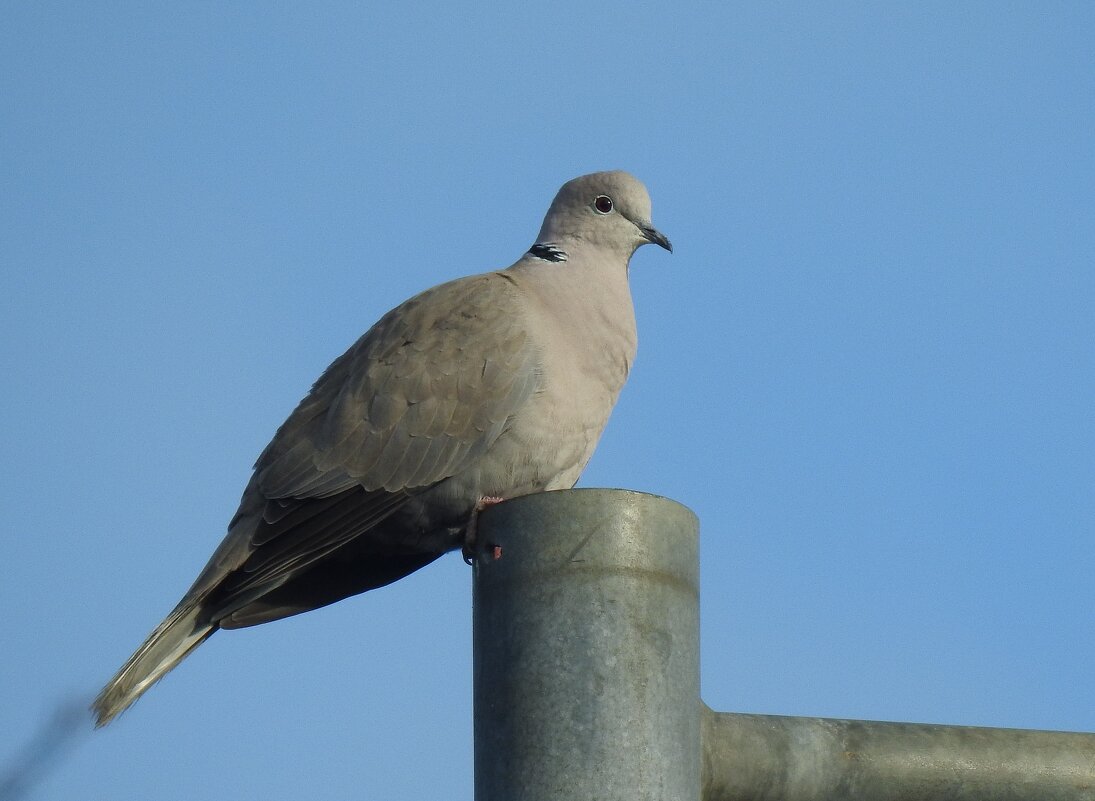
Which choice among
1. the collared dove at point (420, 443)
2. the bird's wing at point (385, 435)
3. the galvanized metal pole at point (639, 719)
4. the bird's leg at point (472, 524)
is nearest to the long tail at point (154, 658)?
the collared dove at point (420, 443)

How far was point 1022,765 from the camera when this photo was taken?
2609mm

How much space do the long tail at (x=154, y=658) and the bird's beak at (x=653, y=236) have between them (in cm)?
252

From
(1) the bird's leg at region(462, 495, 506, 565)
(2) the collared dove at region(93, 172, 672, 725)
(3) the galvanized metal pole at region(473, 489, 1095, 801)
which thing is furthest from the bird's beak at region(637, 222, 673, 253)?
(3) the galvanized metal pole at region(473, 489, 1095, 801)

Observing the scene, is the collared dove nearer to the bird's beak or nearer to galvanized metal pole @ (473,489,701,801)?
the bird's beak

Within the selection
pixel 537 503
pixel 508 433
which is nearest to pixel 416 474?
pixel 508 433

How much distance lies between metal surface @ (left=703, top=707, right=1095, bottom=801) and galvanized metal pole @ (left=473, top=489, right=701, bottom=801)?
0.18 meters

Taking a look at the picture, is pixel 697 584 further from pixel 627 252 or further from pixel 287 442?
pixel 627 252

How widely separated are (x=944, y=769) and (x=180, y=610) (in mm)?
3077

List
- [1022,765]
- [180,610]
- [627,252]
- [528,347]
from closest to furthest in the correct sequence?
[1022,765] < [180,610] < [528,347] < [627,252]

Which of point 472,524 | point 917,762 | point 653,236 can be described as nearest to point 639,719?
point 917,762

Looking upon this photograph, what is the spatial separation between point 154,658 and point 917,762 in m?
2.88

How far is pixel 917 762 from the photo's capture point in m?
2.60

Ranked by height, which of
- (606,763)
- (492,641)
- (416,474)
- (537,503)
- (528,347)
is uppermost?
(528,347)

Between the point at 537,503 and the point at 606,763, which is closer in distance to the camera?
the point at 606,763
